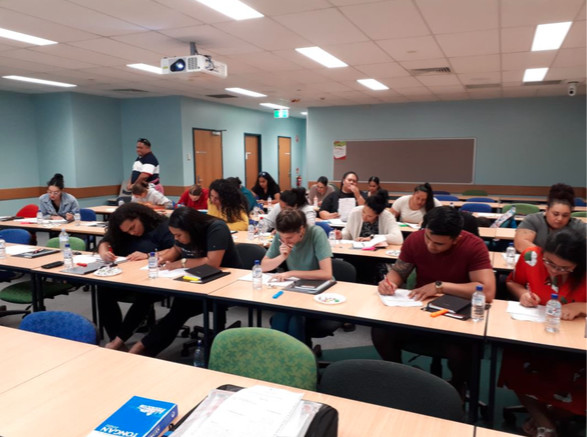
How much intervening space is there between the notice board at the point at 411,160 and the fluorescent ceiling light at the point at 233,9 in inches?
278

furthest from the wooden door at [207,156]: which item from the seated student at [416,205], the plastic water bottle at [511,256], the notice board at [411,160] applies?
the plastic water bottle at [511,256]

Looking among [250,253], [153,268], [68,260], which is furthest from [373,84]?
[68,260]

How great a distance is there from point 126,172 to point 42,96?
2.36m

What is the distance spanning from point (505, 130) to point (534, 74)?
2929 millimetres

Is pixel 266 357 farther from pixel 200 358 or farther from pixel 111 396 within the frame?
pixel 200 358

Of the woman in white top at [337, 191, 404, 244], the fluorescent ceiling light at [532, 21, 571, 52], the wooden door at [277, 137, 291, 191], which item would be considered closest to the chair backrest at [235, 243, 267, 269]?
the woman in white top at [337, 191, 404, 244]

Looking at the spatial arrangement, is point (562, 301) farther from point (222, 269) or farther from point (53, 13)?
point (53, 13)

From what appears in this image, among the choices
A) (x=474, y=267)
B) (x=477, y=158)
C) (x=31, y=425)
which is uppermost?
(x=477, y=158)

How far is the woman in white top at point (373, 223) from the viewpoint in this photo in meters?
4.43

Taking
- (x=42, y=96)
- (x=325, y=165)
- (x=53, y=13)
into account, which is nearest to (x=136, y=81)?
(x=42, y=96)

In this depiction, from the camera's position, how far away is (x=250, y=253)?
12.8 ft

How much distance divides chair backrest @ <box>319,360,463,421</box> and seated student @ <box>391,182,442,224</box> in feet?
12.6

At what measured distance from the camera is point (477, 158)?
→ 9.93 metres

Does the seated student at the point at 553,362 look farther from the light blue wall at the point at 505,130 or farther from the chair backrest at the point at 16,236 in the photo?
the light blue wall at the point at 505,130
